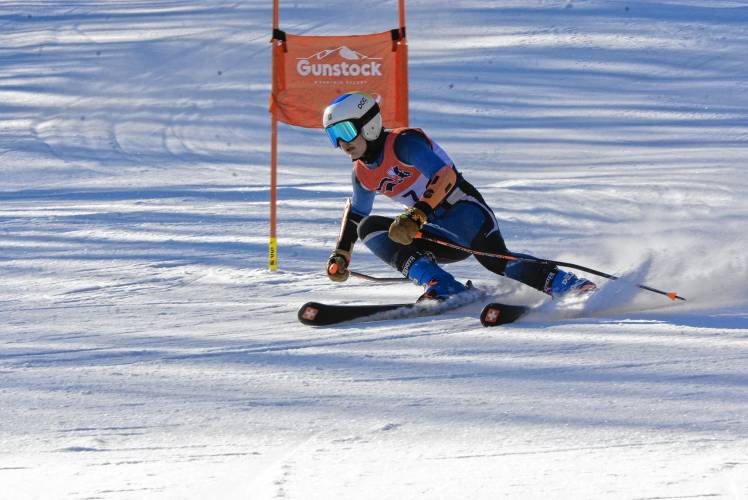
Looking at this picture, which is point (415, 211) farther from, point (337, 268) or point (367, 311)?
point (337, 268)

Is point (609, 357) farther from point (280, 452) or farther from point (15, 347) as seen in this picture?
point (15, 347)

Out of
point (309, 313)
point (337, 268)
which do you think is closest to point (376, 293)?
point (337, 268)

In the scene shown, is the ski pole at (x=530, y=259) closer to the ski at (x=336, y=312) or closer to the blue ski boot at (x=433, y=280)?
the blue ski boot at (x=433, y=280)

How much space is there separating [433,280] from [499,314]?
1.86 ft

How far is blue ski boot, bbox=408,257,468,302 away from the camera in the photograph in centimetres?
536

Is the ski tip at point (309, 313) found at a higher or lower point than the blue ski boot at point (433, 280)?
lower

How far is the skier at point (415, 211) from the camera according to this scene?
17.3 ft

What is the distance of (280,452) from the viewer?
3.37 m

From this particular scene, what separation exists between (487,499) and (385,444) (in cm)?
53

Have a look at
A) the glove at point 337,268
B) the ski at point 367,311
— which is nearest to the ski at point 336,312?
the ski at point 367,311

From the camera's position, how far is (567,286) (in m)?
5.22

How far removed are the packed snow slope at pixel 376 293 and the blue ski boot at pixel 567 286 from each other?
4.8 inches

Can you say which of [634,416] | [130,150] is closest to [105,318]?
[634,416]

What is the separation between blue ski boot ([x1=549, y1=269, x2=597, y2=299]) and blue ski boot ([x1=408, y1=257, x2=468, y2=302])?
0.45m
